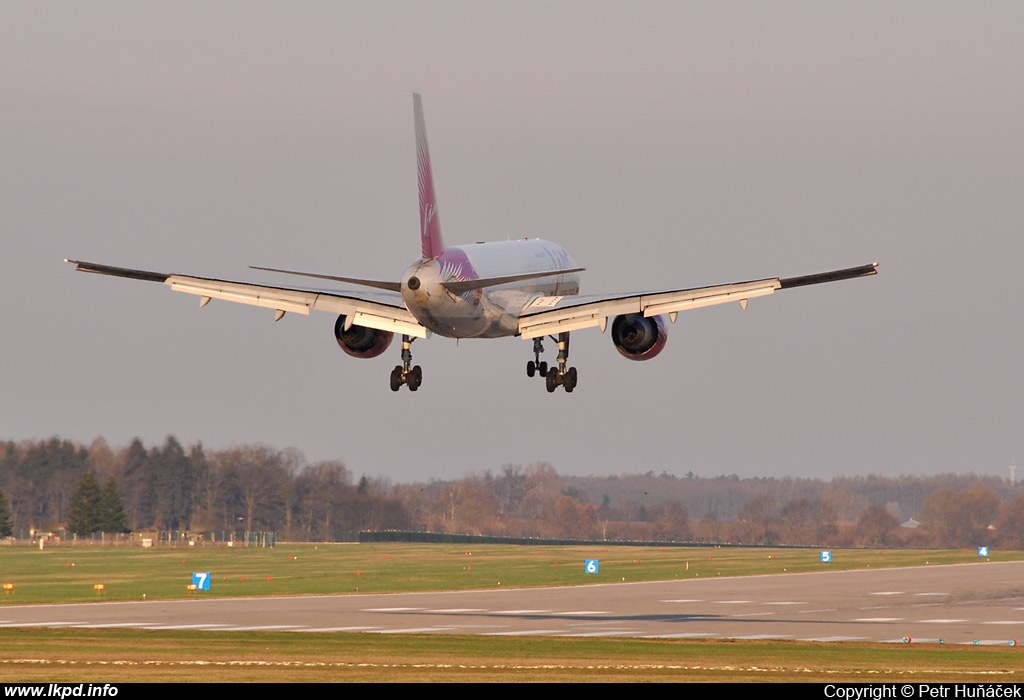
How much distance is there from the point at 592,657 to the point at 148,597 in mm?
56139

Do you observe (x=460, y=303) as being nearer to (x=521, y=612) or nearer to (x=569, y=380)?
(x=569, y=380)

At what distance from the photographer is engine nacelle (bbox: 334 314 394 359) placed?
5772 centimetres

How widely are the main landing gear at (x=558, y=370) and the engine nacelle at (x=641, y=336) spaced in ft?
7.34

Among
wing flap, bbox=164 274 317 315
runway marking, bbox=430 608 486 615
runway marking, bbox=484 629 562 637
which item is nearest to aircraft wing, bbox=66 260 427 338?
wing flap, bbox=164 274 317 315

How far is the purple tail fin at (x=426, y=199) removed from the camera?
186ft

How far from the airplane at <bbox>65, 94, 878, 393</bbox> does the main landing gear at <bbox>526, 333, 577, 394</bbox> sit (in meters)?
0.04

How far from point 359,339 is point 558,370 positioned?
7817mm

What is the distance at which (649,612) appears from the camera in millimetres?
106750

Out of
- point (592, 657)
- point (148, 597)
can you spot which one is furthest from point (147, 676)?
point (148, 597)

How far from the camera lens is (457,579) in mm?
143125

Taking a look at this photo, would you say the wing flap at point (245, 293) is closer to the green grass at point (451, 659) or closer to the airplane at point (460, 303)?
the airplane at point (460, 303)

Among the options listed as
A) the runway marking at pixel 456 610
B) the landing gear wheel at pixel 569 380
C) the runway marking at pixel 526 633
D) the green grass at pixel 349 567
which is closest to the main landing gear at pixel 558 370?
the landing gear wheel at pixel 569 380

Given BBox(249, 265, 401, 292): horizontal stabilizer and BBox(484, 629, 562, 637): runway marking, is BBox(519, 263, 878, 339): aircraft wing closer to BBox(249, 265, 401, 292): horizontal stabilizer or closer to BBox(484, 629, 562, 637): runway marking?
BBox(249, 265, 401, 292): horizontal stabilizer

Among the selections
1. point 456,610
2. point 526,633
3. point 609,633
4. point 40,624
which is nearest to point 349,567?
point 456,610
